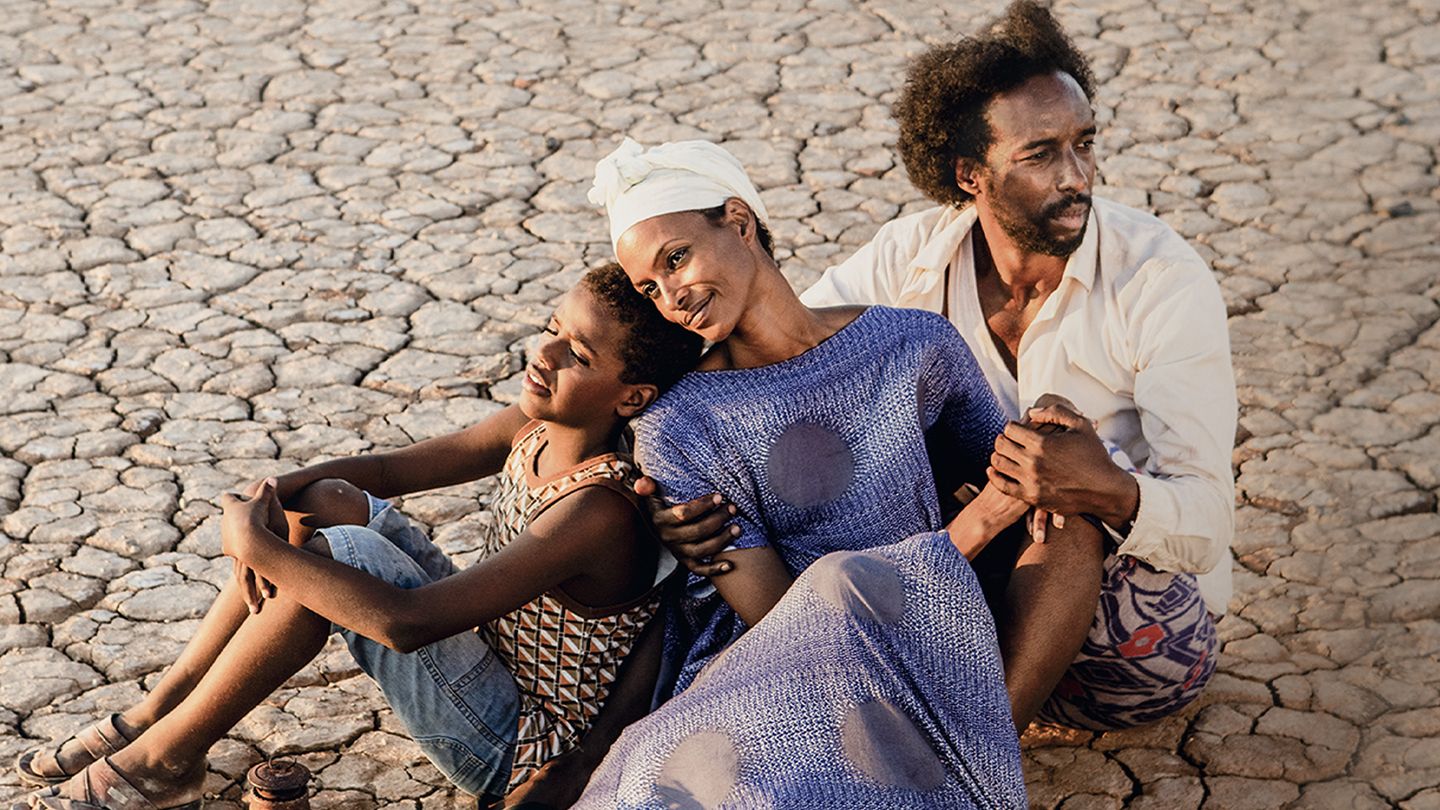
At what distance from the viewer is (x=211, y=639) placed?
307cm

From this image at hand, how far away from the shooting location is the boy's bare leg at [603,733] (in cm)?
297

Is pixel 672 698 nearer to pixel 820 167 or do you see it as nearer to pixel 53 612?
pixel 53 612

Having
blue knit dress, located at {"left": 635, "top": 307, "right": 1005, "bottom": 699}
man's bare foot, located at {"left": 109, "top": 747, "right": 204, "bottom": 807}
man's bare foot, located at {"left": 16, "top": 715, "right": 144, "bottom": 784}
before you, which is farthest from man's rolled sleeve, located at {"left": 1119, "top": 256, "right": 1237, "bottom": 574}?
man's bare foot, located at {"left": 16, "top": 715, "right": 144, "bottom": 784}

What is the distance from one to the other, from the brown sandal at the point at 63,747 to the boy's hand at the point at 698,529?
101cm

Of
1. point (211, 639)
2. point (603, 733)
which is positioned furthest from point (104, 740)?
point (603, 733)

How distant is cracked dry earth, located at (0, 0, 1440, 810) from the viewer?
3.54 meters

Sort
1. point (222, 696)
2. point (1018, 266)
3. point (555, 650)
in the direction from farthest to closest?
point (1018, 266), point (555, 650), point (222, 696)

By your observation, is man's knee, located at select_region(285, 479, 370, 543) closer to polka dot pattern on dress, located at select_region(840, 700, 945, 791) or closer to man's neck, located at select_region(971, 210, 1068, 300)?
polka dot pattern on dress, located at select_region(840, 700, 945, 791)

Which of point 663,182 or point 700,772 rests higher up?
point 663,182

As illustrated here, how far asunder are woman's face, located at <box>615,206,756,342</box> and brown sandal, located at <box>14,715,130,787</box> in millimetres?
1186

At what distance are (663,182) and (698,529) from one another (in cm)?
55

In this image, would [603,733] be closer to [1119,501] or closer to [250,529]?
[250,529]

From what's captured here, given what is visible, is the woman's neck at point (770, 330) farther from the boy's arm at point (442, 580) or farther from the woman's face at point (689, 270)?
the boy's arm at point (442, 580)

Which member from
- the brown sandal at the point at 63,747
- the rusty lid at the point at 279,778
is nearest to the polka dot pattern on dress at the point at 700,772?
the rusty lid at the point at 279,778
